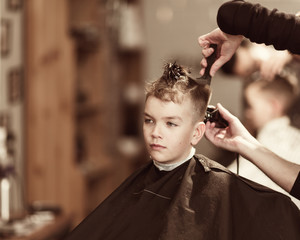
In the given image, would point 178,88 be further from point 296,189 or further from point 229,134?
point 296,189

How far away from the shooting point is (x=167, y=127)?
4.60ft

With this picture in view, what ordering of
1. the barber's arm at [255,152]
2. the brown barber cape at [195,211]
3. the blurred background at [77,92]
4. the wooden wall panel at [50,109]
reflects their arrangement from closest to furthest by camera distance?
the brown barber cape at [195,211] < the barber's arm at [255,152] < the blurred background at [77,92] < the wooden wall panel at [50,109]

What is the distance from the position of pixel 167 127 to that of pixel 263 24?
0.37 meters

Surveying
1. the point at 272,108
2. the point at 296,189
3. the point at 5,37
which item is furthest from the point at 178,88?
the point at 5,37

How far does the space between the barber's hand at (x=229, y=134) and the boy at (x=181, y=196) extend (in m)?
0.06

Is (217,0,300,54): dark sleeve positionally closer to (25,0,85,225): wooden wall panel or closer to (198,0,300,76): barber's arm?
(198,0,300,76): barber's arm

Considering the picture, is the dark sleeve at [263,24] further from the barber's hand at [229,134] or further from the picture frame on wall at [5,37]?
the picture frame on wall at [5,37]

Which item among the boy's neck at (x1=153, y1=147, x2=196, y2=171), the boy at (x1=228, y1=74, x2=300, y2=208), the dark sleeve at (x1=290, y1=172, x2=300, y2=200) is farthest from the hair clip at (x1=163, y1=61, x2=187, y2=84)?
→ the boy at (x1=228, y1=74, x2=300, y2=208)

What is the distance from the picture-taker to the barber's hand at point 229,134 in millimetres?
1472

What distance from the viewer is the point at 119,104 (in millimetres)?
5438

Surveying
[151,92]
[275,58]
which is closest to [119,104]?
[275,58]

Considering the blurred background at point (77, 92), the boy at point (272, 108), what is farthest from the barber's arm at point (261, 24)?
the blurred background at point (77, 92)

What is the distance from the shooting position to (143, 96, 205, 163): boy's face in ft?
4.57

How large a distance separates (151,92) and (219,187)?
314mm
